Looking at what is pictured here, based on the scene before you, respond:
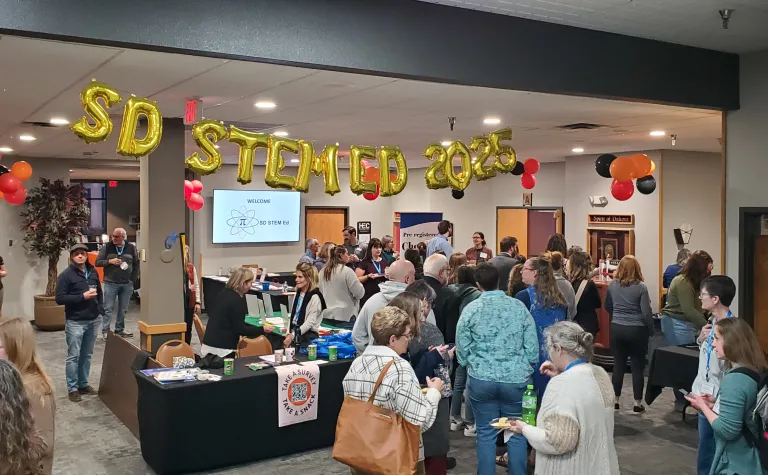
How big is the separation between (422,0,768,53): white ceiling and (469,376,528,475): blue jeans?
2278mm

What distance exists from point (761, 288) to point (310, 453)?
151 inches

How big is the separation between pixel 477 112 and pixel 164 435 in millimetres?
4037

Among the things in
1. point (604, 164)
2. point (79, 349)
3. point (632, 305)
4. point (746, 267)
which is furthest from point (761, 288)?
point (79, 349)

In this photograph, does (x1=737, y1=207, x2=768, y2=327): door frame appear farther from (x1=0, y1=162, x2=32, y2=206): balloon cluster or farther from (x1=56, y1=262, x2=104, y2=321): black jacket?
(x1=0, y1=162, x2=32, y2=206): balloon cluster

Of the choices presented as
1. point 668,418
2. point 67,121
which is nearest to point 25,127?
point 67,121

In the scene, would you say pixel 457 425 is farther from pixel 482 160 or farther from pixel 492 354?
pixel 482 160

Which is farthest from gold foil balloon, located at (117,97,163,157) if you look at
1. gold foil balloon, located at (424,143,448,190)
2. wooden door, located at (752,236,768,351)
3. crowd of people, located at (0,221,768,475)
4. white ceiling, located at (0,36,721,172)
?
wooden door, located at (752,236,768,351)

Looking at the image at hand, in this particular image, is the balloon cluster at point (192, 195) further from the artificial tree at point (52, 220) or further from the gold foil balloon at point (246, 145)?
the gold foil balloon at point (246, 145)

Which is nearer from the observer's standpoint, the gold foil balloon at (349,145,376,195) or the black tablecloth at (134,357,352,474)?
the black tablecloth at (134,357,352,474)

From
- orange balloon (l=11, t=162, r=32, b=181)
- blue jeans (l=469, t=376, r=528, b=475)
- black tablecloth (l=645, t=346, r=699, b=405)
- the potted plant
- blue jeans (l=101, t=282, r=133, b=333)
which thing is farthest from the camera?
the potted plant

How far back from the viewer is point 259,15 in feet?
12.0

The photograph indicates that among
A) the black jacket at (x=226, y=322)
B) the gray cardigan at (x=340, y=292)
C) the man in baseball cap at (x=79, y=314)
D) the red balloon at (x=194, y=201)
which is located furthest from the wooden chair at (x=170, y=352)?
the red balloon at (x=194, y=201)

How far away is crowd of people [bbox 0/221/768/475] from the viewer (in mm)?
2770

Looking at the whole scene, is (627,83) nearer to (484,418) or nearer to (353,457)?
(484,418)
